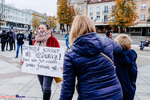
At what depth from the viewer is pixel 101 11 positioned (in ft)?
166

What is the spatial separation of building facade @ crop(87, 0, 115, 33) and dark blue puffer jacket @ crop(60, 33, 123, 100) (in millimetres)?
48117

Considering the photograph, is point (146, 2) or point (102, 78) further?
point (146, 2)

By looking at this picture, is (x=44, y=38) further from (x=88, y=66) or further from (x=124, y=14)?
(x=124, y=14)

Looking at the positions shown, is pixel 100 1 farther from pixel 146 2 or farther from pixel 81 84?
pixel 81 84

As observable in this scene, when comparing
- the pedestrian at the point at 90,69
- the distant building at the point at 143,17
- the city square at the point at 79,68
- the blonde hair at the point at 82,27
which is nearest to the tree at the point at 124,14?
the distant building at the point at 143,17

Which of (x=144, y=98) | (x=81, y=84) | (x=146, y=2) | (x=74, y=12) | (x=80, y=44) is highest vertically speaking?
(x=146, y=2)

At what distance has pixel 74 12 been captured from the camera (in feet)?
139

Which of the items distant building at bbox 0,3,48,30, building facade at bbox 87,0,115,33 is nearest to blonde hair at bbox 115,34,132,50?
building facade at bbox 87,0,115,33

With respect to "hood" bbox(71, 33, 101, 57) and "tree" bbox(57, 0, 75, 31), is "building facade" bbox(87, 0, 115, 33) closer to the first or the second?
"tree" bbox(57, 0, 75, 31)

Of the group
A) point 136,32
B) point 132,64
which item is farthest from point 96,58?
point 136,32

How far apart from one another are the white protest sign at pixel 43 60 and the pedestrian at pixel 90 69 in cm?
162

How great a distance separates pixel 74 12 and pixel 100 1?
43.7 feet

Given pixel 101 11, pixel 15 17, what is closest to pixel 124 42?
pixel 101 11

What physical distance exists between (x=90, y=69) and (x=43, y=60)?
204 centimetres
